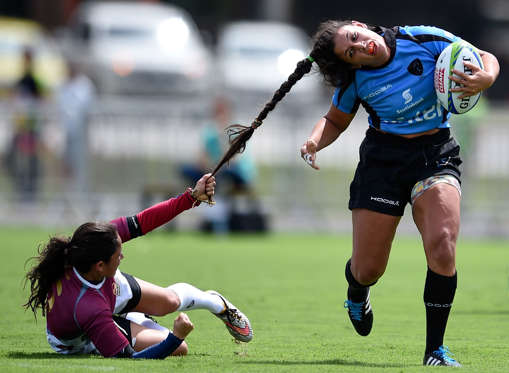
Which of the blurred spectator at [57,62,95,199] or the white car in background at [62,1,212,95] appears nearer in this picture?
the blurred spectator at [57,62,95,199]

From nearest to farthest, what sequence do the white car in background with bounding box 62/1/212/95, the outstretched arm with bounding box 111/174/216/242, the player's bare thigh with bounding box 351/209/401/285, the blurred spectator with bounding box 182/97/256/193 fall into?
the outstretched arm with bounding box 111/174/216/242
the player's bare thigh with bounding box 351/209/401/285
the blurred spectator with bounding box 182/97/256/193
the white car in background with bounding box 62/1/212/95

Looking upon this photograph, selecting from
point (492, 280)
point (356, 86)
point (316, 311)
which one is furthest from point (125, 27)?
point (356, 86)

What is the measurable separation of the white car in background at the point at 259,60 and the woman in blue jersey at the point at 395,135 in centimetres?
1675

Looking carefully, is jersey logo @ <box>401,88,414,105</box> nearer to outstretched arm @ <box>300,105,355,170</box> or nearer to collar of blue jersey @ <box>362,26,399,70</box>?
collar of blue jersey @ <box>362,26,399,70</box>

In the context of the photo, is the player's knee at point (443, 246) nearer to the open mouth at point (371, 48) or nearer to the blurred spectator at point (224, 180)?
the open mouth at point (371, 48)

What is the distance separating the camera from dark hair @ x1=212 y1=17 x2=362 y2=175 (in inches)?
245

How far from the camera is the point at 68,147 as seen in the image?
15.0 meters

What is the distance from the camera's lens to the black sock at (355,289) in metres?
6.59

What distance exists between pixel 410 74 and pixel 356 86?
34cm

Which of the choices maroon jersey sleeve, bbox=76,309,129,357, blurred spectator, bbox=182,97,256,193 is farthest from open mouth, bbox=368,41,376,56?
blurred spectator, bbox=182,97,256,193

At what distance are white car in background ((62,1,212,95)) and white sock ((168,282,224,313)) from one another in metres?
17.0

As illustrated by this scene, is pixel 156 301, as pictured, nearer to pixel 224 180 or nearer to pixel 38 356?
pixel 38 356

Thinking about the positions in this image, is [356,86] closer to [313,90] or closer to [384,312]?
[384,312]

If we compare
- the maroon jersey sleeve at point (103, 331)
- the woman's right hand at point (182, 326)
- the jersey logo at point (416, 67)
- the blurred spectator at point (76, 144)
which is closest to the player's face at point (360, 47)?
the jersey logo at point (416, 67)
